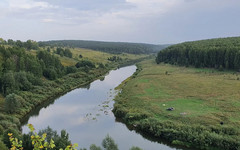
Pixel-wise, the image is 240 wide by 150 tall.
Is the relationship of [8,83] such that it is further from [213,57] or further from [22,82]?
[213,57]

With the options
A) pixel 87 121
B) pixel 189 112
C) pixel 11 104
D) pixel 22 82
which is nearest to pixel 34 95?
pixel 22 82

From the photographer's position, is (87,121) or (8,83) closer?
(87,121)

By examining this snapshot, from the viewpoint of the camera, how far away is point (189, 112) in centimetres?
3762

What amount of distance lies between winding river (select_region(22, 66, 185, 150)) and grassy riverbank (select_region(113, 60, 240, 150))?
91.3 inches

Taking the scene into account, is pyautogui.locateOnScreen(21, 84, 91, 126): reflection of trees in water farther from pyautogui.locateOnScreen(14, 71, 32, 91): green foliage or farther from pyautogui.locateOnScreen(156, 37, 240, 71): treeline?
pyautogui.locateOnScreen(156, 37, 240, 71): treeline

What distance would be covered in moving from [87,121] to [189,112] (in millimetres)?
20163

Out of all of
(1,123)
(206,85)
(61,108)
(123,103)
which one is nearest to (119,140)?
(123,103)

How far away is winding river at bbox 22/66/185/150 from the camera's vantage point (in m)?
32.6

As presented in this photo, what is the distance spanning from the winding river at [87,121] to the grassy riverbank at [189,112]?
2320 mm

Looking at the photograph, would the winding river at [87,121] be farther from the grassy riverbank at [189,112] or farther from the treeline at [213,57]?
the treeline at [213,57]

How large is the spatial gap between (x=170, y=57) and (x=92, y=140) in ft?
336

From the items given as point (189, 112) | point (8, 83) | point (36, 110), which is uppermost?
point (8, 83)

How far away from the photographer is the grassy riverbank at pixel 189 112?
96.0 feet

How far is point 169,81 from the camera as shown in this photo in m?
66.6
